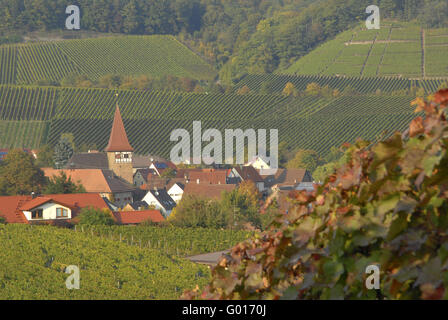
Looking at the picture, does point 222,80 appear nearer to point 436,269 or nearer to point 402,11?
point 402,11

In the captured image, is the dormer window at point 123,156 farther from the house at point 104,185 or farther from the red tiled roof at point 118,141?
the house at point 104,185

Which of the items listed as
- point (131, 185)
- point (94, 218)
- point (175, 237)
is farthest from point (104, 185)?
Answer: point (175, 237)

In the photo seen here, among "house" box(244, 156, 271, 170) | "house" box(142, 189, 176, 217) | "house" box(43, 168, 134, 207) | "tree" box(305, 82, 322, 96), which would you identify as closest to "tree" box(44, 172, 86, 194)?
"house" box(142, 189, 176, 217)

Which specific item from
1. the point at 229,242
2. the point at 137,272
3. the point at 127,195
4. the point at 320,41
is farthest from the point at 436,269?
the point at 320,41

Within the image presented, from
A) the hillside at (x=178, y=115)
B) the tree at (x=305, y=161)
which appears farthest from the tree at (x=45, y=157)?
the tree at (x=305, y=161)

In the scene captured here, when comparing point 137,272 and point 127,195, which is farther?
point 127,195

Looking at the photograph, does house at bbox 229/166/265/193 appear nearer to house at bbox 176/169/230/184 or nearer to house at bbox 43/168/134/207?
house at bbox 176/169/230/184
